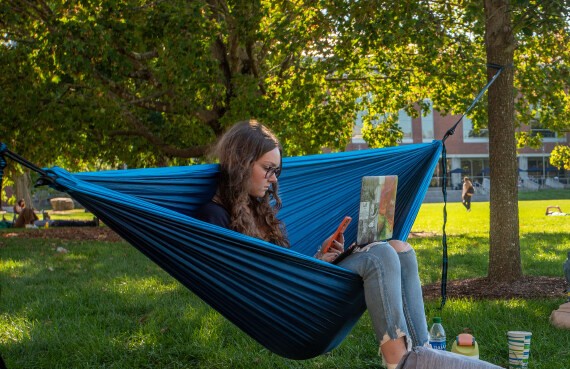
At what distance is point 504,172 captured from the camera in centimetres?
533

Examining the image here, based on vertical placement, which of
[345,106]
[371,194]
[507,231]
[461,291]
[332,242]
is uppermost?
[345,106]

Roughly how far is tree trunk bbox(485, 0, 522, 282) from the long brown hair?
119 inches

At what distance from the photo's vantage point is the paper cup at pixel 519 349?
304 cm

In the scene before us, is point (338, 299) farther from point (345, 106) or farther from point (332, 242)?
point (345, 106)

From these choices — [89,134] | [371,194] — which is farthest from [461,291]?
[89,134]

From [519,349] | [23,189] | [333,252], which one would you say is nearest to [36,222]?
[23,189]

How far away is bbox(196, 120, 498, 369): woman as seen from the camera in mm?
2449

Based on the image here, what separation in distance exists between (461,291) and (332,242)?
8.44ft

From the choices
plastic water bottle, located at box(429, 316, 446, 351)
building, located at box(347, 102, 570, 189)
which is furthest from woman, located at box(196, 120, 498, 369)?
building, located at box(347, 102, 570, 189)

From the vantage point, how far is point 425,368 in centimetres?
229

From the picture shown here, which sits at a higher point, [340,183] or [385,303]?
[340,183]

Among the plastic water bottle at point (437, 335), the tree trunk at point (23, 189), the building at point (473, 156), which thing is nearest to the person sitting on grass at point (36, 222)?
the tree trunk at point (23, 189)

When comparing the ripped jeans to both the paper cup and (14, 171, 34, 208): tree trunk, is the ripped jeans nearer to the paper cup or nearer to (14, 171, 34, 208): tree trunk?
the paper cup

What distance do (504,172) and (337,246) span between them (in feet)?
9.32
